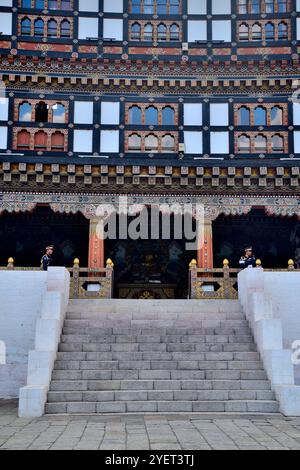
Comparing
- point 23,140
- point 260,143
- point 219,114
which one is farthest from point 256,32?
point 23,140

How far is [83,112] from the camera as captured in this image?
2534cm

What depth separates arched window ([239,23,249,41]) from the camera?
25.9m

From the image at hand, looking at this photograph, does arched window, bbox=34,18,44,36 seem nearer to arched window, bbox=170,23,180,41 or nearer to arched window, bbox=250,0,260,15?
arched window, bbox=170,23,180,41

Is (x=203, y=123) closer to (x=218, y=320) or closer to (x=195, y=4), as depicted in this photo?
(x=195, y=4)

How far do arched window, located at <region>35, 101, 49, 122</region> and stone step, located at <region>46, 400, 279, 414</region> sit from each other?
1640 cm

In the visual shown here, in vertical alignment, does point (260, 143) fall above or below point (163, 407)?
above

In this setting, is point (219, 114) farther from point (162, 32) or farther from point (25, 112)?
point (25, 112)

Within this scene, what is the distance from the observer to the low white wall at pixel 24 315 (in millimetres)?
13523

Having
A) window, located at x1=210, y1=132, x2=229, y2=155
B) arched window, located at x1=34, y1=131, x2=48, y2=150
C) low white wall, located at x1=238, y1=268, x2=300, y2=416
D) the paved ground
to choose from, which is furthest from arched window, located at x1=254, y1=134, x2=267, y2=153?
the paved ground

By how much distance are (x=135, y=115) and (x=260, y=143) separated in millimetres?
5635

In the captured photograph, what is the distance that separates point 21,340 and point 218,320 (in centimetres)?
517

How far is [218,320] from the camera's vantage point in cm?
1517

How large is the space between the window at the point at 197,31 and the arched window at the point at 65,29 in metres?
5.42
